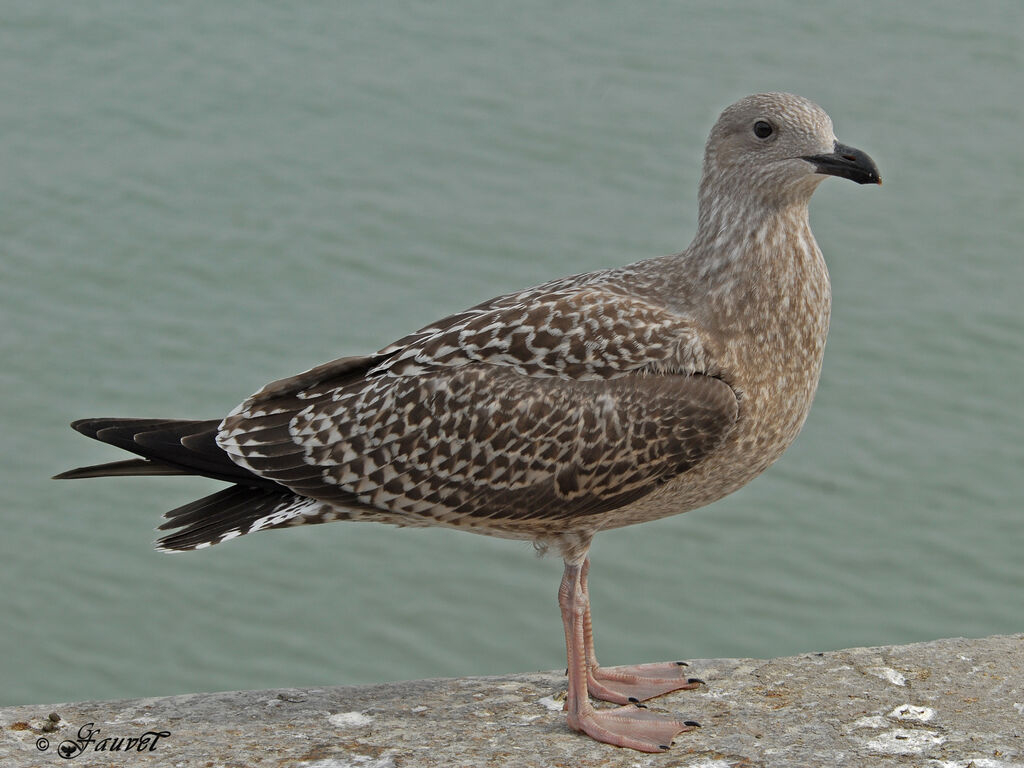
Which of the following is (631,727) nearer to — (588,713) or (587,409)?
(588,713)

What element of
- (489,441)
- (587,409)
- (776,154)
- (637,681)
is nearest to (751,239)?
(776,154)

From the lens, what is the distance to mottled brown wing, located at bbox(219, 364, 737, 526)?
579cm

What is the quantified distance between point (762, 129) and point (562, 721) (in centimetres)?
246

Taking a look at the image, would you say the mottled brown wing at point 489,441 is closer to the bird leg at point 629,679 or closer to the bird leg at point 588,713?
the bird leg at point 588,713

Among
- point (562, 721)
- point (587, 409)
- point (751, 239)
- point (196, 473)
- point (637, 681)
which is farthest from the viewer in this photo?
point (637, 681)

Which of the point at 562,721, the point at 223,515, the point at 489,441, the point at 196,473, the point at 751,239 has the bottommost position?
the point at 562,721

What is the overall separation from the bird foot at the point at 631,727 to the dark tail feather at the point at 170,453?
1.60 m

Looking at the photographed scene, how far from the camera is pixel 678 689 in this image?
640 centimetres

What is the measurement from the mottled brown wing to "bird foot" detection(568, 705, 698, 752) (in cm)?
80

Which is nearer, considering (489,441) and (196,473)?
(489,441)

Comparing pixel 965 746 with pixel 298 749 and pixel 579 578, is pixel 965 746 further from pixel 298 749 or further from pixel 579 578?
pixel 298 749

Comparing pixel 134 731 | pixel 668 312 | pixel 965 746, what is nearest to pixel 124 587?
pixel 134 731

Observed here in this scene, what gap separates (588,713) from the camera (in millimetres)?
5957

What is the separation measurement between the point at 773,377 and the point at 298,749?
2.28 meters
